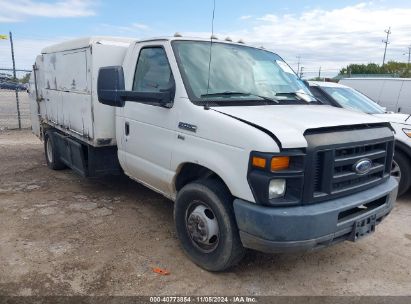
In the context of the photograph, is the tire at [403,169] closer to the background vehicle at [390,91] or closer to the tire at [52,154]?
the background vehicle at [390,91]

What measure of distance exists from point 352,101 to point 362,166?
4300 mm

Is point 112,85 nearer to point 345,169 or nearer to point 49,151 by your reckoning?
point 345,169

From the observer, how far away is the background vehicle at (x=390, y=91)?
31.6 feet

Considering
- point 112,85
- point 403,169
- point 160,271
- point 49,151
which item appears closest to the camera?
point 160,271

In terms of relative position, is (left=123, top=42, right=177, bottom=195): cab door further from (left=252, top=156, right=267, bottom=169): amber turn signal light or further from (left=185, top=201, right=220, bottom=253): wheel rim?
(left=252, top=156, right=267, bottom=169): amber turn signal light

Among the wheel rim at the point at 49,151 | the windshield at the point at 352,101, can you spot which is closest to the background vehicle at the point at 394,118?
the windshield at the point at 352,101

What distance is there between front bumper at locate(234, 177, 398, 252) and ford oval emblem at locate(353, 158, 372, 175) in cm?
27

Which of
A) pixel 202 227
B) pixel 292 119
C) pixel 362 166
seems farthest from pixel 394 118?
pixel 202 227

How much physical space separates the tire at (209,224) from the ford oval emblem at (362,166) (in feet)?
3.80

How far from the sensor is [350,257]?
14.0ft

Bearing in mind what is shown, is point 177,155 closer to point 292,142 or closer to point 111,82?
point 111,82

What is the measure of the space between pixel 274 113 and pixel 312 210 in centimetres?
98

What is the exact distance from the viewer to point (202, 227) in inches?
147

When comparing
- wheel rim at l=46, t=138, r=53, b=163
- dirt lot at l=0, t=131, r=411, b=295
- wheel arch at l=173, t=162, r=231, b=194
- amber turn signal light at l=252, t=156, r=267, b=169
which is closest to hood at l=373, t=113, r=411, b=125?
dirt lot at l=0, t=131, r=411, b=295
